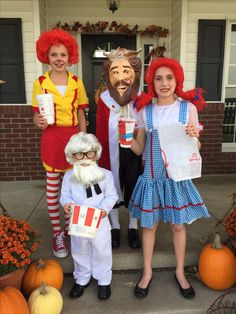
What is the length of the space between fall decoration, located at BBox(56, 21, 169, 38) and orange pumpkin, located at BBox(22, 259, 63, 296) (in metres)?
4.08

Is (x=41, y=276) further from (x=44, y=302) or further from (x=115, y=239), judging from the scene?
(x=115, y=239)

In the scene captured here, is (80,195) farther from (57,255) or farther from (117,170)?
(57,255)

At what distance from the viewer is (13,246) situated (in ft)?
7.32

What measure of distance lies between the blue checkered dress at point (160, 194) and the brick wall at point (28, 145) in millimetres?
3009

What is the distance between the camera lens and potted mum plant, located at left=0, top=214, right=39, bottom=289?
85.4 inches

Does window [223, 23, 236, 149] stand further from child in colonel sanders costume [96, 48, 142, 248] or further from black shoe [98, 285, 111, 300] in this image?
black shoe [98, 285, 111, 300]

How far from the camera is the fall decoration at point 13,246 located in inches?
85.2

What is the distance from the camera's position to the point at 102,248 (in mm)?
2389

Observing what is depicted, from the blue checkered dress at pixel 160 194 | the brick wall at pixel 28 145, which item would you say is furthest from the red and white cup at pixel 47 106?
the brick wall at pixel 28 145

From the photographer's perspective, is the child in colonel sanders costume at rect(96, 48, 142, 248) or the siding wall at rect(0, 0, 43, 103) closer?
the child in colonel sanders costume at rect(96, 48, 142, 248)

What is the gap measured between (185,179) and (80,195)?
0.79 meters

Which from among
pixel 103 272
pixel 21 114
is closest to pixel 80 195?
pixel 103 272

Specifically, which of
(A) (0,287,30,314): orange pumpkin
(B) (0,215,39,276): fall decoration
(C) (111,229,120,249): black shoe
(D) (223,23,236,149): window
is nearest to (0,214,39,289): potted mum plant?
(B) (0,215,39,276): fall decoration

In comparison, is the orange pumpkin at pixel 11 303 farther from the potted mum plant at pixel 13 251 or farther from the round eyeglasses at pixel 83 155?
the round eyeglasses at pixel 83 155
